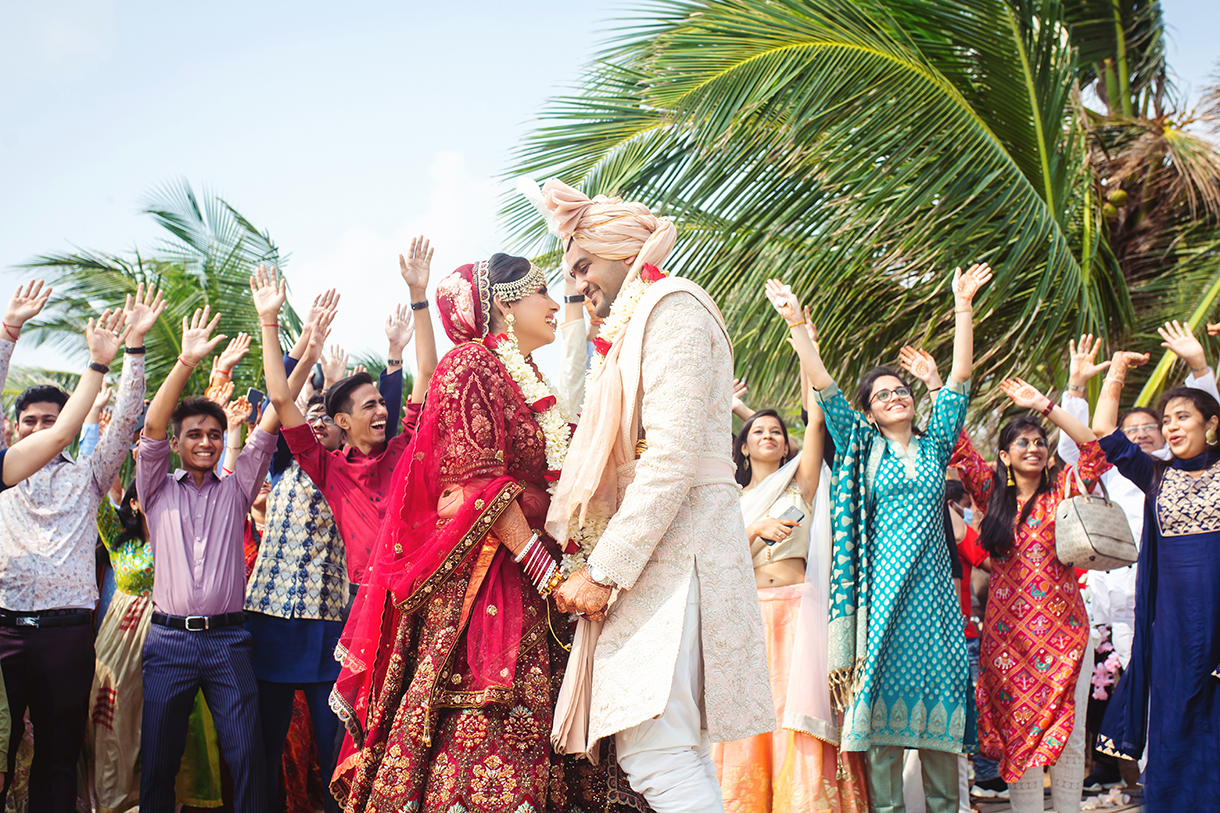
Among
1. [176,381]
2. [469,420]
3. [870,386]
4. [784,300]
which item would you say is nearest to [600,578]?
[469,420]

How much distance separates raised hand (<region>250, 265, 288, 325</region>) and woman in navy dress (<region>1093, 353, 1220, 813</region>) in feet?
12.1

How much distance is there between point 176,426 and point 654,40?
4259 mm

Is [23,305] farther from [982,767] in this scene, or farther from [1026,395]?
[982,767]

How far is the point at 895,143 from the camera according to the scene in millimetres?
6266

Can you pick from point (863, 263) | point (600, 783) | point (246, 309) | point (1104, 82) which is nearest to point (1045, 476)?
point (863, 263)

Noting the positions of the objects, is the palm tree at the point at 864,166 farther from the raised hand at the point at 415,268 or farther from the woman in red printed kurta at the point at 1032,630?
the raised hand at the point at 415,268

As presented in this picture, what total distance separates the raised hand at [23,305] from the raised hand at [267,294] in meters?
0.77

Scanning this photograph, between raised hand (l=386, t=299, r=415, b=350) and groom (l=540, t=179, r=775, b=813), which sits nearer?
groom (l=540, t=179, r=775, b=813)

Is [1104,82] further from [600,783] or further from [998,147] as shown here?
[600,783]

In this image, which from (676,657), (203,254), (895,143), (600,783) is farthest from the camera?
(203,254)

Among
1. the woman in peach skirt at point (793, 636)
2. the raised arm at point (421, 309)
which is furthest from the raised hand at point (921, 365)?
the raised arm at point (421, 309)

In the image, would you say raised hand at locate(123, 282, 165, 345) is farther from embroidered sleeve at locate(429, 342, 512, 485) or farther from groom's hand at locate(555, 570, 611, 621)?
groom's hand at locate(555, 570, 611, 621)

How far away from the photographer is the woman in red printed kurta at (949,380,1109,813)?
14.6 feet

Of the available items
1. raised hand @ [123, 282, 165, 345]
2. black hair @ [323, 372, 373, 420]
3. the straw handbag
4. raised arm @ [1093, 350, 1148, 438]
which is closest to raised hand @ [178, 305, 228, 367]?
raised hand @ [123, 282, 165, 345]
